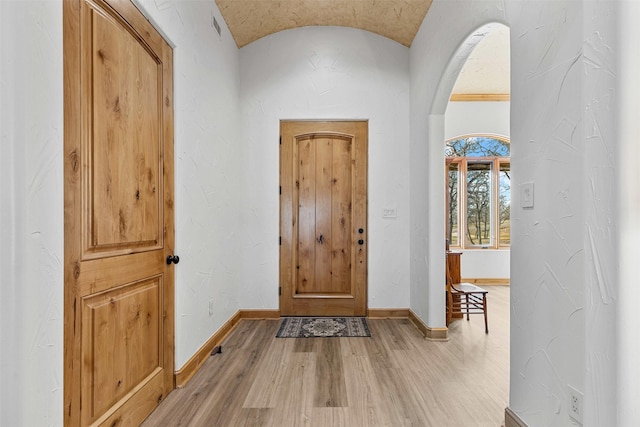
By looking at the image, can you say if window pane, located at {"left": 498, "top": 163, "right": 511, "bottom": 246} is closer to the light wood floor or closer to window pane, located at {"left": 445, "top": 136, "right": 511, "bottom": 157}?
window pane, located at {"left": 445, "top": 136, "right": 511, "bottom": 157}

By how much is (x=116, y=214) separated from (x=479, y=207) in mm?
5516

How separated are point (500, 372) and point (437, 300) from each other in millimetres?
754

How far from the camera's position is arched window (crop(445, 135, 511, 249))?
18.7 ft

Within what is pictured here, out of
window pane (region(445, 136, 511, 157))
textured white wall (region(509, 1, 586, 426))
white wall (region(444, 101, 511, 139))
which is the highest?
white wall (region(444, 101, 511, 139))

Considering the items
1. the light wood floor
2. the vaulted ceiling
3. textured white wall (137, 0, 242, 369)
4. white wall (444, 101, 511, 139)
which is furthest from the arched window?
textured white wall (137, 0, 242, 369)

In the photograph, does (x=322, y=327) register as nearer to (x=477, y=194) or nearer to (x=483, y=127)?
(x=477, y=194)

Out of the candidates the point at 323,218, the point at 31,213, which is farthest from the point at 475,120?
the point at 31,213

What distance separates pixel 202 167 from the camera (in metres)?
2.65

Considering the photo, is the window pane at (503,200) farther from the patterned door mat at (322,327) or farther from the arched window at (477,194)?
the patterned door mat at (322,327)

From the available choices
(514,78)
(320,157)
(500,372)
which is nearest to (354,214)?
(320,157)

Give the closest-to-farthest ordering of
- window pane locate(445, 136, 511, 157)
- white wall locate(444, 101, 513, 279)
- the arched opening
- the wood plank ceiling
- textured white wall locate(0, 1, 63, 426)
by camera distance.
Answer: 1. textured white wall locate(0, 1, 63, 426)
2. the arched opening
3. the wood plank ceiling
4. white wall locate(444, 101, 513, 279)
5. window pane locate(445, 136, 511, 157)

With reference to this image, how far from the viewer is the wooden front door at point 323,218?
12.4 feet

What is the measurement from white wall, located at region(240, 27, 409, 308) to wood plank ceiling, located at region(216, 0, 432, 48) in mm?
152

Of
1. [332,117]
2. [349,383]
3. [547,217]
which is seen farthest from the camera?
[332,117]
